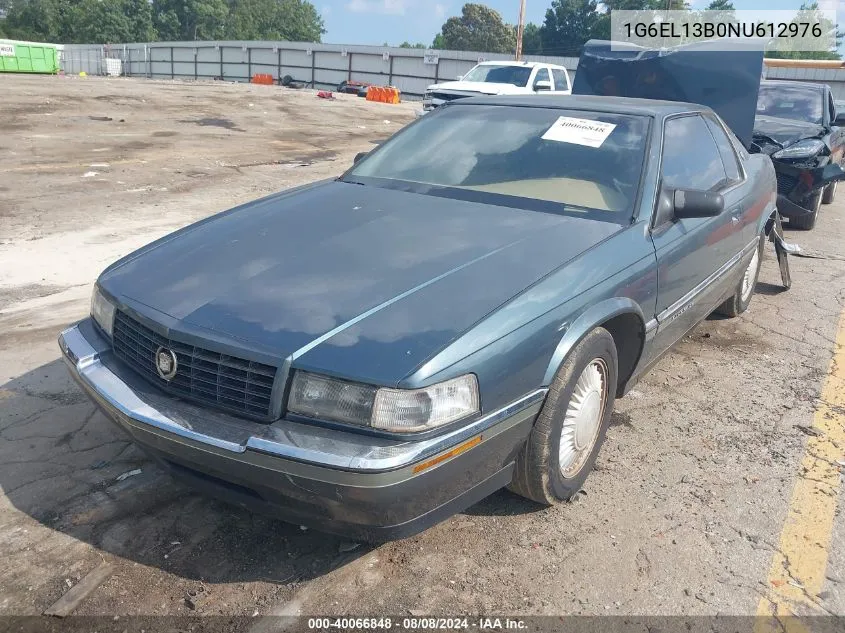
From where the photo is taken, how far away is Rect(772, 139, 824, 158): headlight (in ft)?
25.7

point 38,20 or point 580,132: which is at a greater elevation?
point 38,20

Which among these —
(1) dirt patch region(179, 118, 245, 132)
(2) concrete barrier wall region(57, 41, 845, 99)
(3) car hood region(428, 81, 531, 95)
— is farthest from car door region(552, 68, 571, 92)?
(2) concrete barrier wall region(57, 41, 845, 99)

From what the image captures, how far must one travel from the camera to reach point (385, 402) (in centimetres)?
217

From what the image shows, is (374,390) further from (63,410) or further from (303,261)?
(63,410)

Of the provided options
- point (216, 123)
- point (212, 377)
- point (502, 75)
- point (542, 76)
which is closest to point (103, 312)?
point (212, 377)

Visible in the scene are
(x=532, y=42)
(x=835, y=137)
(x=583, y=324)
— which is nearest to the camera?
(x=583, y=324)

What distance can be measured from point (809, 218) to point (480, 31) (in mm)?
88845

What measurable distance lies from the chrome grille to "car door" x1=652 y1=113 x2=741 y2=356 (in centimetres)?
191

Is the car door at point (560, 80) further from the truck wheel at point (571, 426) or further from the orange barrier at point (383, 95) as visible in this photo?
A: the truck wheel at point (571, 426)

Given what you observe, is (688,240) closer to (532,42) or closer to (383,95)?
(383,95)

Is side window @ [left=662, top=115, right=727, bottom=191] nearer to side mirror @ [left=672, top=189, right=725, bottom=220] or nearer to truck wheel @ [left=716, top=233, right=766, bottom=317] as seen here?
side mirror @ [left=672, top=189, right=725, bottom=220]

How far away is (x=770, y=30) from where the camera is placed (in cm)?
893

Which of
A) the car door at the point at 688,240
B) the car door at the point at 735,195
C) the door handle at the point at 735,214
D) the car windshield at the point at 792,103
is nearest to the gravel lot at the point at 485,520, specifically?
the car door at the point at 688,240

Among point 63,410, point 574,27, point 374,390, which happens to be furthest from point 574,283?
point 574,27
